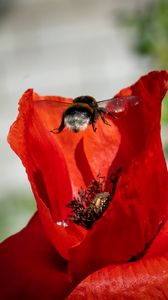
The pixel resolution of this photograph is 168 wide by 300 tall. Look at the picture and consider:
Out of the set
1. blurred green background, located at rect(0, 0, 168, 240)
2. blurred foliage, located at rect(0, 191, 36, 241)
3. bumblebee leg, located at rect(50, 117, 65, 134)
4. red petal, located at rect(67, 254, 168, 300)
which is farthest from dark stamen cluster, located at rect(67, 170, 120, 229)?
blurred green background, located at rect(0, 0, 168, 240)

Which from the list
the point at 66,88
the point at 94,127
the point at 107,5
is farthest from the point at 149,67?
the point at 107,5

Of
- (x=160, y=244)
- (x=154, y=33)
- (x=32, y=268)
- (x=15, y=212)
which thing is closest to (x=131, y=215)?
(x=160, y=244)

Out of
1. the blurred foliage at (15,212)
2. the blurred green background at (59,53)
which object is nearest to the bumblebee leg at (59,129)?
the blurred foliage at (15,212)

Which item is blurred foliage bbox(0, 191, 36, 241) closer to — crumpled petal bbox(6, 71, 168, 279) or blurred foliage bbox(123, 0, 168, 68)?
blurred foliage bbox(123, 0, 168, 68)

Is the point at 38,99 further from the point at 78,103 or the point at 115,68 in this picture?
the point at 115,68

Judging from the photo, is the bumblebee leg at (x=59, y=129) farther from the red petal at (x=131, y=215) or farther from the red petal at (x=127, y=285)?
the red petal at (x=127, y=285)

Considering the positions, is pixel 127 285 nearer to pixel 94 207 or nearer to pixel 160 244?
pixel 160 244
